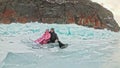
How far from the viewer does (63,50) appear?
255 cm

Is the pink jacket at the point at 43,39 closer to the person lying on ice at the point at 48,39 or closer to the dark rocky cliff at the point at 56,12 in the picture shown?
the person lying on ice at the point at 48,39

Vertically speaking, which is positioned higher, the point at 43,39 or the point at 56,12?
the point at 56,12

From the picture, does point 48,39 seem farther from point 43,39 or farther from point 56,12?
point 56,12

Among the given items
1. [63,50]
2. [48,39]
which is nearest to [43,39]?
[48,39]

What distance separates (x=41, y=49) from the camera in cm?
254

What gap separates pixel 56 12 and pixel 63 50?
13.4 inches

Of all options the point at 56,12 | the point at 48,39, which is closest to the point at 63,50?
the point at 48,39

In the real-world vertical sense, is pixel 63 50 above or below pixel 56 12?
below

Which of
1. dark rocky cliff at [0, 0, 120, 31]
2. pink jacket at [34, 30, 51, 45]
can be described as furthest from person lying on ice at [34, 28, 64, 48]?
dark rocky cliff at [0, 0, 120, 31]

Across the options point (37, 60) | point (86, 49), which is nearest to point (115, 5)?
point (86, 49)

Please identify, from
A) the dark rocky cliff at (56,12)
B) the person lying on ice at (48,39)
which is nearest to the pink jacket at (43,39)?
the person lying on ice at (48,39)

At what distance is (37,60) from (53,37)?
9.6 inches

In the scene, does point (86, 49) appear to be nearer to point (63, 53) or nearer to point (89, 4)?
point (63, 53)

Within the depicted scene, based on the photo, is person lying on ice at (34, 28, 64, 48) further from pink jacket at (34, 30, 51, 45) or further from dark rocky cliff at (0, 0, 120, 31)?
dark rocky cliff at (0, 0, 120, 31)
